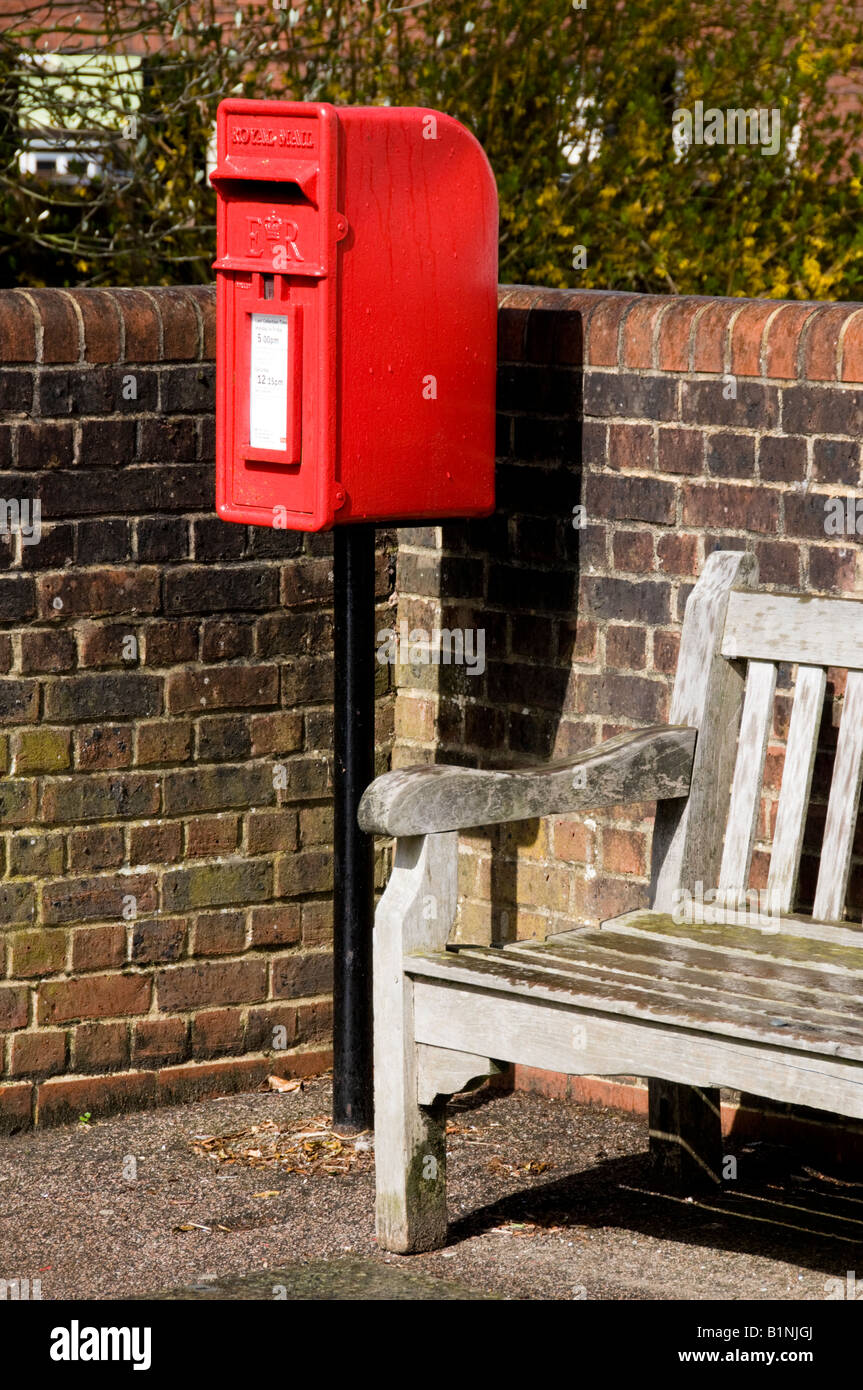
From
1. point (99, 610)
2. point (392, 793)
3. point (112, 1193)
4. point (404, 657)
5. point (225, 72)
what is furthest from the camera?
point (225, 72)

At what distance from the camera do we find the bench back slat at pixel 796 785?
3.92m

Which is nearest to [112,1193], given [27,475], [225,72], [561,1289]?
[561,1289]

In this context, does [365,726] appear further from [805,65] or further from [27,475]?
[805,65]

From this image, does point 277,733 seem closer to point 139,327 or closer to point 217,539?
point 217,539

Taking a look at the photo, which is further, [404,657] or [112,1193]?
[404,657]

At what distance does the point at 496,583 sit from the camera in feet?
15.7

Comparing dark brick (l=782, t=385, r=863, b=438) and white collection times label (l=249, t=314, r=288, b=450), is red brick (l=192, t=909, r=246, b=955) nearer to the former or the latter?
white collection times label (l=249, t=314, r=288, b=450)

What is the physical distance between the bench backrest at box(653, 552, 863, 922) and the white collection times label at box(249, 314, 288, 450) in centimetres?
90

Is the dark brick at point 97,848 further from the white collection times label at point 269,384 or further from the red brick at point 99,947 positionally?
the white collection times label at point 269,384

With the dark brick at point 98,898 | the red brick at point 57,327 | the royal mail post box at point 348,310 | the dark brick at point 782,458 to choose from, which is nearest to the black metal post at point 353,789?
the royal mail post box at point 348,310

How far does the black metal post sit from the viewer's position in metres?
4.34

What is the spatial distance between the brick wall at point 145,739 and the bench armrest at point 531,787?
1.06 m

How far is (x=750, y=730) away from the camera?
4016 millimetres

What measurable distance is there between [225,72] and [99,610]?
137 inches
